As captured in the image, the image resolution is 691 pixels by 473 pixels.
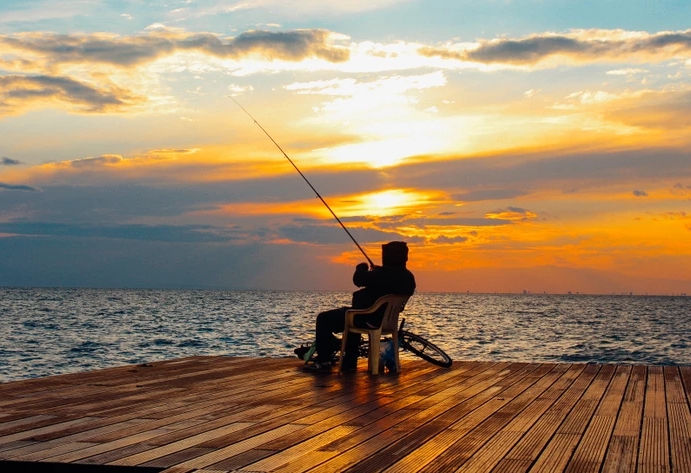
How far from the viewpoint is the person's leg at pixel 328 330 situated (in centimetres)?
764

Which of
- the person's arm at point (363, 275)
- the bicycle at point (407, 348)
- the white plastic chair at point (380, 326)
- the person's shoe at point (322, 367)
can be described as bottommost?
the person's shoe at point (322, 367)

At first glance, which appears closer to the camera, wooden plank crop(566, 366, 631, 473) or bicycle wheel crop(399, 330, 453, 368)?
wooden plank crop(566, 366, 631, 473)

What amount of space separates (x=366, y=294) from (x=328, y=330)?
24.8 inches

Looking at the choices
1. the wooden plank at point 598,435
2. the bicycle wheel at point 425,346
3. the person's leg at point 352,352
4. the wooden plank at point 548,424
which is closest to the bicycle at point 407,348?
the bicycle wheel at point 425,346

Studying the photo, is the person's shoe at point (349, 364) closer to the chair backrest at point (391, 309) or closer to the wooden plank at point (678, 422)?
the chair backrest at point (391, 309)

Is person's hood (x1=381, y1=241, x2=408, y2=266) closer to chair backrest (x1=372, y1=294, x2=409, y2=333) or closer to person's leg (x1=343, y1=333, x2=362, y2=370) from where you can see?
chair backrest (x1=372, y1=294, x2=409, y2=333)

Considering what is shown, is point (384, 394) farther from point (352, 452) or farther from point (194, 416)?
point (352, 452)

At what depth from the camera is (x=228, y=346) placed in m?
27.8

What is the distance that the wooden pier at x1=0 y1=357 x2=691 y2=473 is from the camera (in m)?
3.56

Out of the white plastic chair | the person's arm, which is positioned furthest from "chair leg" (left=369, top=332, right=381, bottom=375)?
the person's arm

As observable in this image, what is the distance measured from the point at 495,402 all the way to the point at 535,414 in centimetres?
59

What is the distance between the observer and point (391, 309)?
7.41 m

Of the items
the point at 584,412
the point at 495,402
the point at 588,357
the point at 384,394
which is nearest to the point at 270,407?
the point at 384,394

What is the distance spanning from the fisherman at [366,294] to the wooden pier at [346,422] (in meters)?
0.48
